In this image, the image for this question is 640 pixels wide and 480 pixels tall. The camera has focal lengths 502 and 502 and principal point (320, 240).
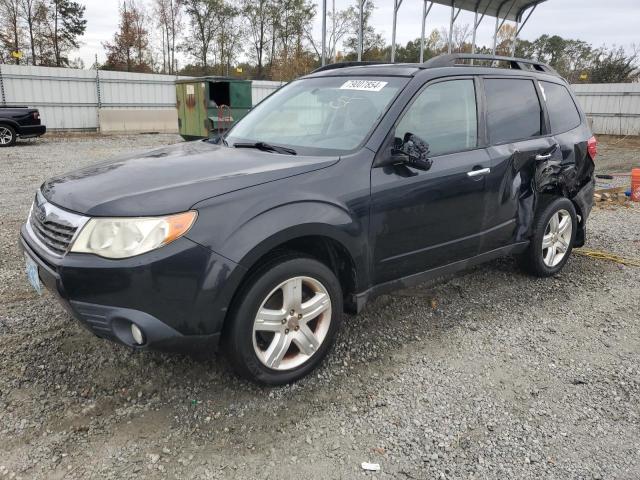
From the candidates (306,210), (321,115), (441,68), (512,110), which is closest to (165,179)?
(306,210)

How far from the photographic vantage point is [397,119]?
10.2ft

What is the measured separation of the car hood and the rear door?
1.49m

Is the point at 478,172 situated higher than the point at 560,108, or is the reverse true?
the point at 560,108

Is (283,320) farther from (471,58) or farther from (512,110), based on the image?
(512,110)

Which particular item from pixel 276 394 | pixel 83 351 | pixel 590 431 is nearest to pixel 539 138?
pixel 590 431

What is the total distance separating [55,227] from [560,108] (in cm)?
416

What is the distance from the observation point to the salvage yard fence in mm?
18344

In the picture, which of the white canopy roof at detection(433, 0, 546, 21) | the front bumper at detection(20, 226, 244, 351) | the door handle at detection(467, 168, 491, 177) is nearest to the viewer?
the front bumper at detection(20, 226, 244, 351)

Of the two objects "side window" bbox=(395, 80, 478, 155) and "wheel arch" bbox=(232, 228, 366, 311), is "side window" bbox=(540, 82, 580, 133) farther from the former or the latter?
"wheel arch" bbox=(232, 228, 366, 311)

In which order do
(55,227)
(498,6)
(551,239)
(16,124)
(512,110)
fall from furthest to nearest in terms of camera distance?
1. (498,6)
2. (16,124)
3. (551,239)
4. (512,110)
5. (55,227)

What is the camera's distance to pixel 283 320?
2.70 metres

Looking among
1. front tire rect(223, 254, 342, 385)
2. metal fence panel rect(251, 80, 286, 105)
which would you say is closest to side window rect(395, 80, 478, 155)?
front tire rect(223, 254, 342, 385)

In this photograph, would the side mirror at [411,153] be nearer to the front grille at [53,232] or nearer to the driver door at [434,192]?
the driver door at [434,192]

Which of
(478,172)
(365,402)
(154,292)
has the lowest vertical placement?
(365,402)
